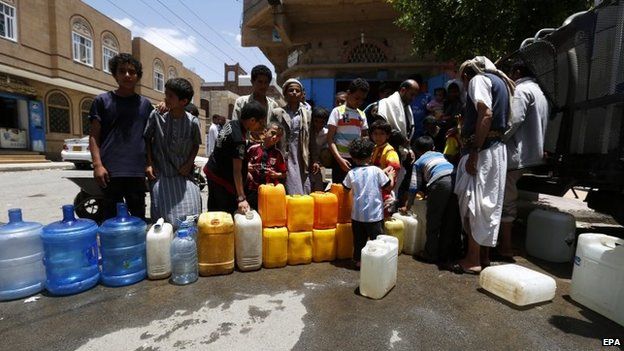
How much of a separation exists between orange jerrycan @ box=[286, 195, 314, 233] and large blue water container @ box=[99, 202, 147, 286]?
139 cm

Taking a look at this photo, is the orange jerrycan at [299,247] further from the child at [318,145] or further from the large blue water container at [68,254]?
the large blue water container at [68,254]

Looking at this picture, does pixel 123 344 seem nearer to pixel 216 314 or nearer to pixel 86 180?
pixel 216 314

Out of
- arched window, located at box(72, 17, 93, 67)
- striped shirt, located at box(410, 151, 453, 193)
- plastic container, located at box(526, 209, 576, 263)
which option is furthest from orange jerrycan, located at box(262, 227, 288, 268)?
arched window, located at box(72, 17, 93, 67)

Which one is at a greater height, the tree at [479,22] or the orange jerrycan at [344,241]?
the tree at [479,22]

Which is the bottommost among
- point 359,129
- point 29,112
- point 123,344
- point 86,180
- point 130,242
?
point 123,344

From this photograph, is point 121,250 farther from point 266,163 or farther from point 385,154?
Answer: point 385,154

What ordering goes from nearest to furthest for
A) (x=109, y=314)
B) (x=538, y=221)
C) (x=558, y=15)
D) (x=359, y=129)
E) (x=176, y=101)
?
1. (x=109, y=314)
2. (x=176, y=101)
3. (x=538, y=221)
4. (x=359, y=129)
5. (x=558, y=15)

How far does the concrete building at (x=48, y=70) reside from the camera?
1584 centimetres

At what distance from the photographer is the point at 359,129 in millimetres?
4203

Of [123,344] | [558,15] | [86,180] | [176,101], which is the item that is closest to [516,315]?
[123,344]

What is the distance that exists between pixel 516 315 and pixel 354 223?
61.2 inches

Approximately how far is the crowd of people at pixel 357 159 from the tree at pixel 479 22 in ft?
8.64

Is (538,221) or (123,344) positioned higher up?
(538,221)

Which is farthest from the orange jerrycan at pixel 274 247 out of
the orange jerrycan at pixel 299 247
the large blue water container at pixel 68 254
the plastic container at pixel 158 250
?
the large blue water container at pixel 68 254
